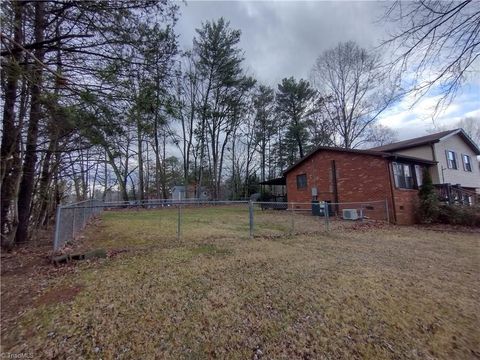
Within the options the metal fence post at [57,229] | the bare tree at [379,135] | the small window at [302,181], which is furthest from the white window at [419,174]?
the metal fence post at [57,229]

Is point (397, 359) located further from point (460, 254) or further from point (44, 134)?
point (44, 134)

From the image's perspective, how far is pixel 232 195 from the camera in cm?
3319

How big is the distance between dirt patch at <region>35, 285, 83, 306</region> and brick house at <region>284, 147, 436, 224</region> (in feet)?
42.3

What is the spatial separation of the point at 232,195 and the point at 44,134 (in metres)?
27.7

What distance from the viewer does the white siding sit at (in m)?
16.5

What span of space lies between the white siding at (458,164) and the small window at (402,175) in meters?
4.52

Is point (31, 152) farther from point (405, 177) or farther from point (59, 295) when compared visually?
point (405, 177)

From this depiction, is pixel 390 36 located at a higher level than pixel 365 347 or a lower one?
higher

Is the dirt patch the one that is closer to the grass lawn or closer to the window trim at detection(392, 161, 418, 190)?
the grass lawn

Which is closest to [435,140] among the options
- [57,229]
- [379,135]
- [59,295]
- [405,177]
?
[405,177]

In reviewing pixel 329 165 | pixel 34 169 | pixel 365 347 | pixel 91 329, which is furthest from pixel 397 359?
pixel 329 165

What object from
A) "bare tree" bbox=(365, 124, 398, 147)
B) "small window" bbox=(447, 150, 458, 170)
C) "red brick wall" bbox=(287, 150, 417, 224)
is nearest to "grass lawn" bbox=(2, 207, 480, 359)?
"red brick wall" bbox=(287, 150, 417, 224)

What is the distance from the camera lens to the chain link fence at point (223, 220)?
21.7 feet

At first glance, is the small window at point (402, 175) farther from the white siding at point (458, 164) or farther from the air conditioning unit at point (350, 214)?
the white siding at point (458, 164)
